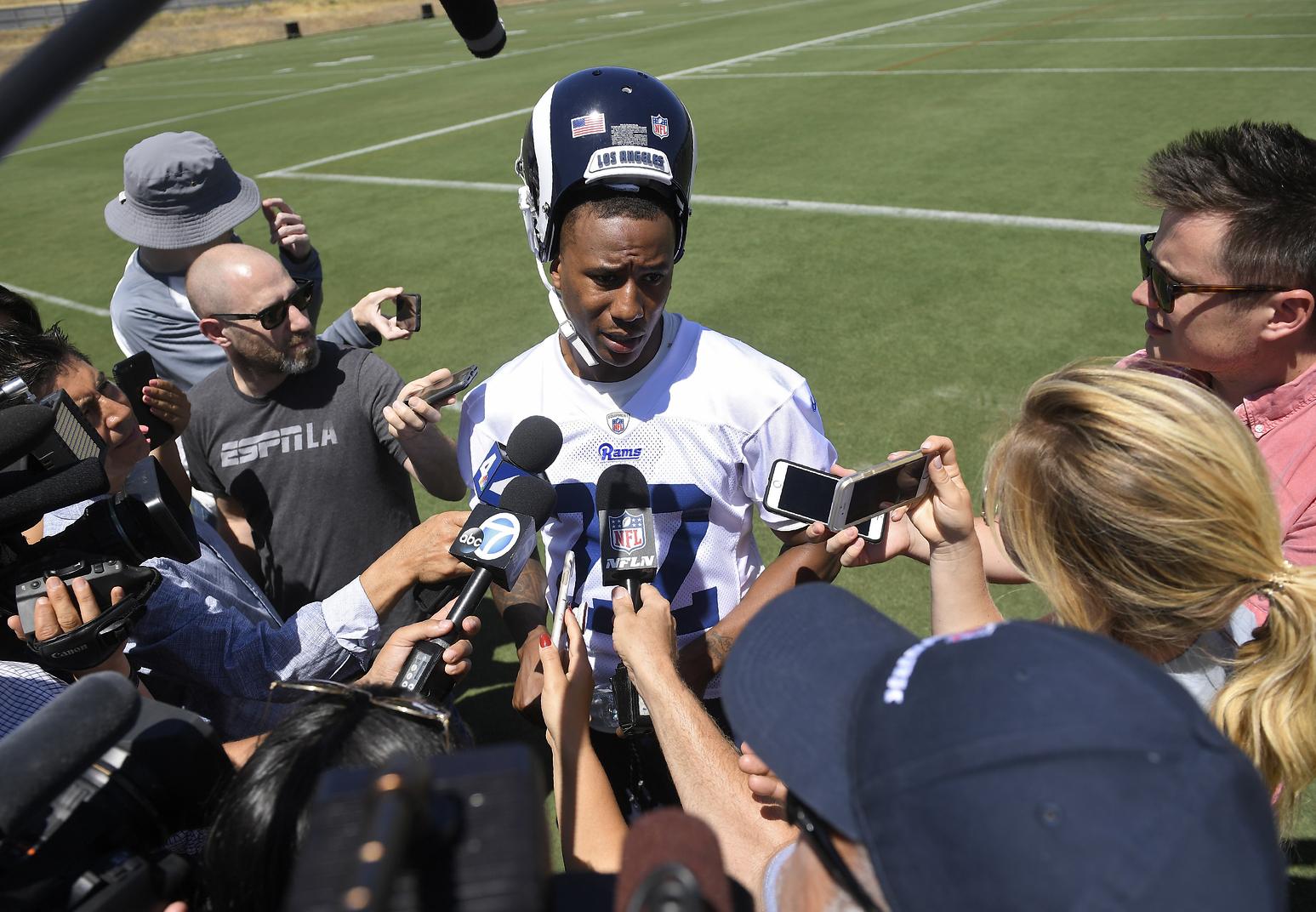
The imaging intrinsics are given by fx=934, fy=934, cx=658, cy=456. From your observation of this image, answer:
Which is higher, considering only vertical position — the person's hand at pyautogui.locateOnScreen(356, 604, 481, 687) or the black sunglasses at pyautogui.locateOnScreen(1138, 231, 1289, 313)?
the black sunglasses at pyautogui.locateOnScreen(1138, 231, 1289, 313)

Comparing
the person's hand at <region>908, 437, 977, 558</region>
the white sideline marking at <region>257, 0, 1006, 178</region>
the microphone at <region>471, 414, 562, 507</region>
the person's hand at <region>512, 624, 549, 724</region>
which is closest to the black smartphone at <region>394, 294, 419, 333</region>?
the microphone at <region>471, 414, 562, 507</region>

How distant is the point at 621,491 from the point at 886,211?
318 inches

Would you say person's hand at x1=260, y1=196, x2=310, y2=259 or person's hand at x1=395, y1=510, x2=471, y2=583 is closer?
person's hand at x1=395, y1=510, x2=471, y2=583

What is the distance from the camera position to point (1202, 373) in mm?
2887

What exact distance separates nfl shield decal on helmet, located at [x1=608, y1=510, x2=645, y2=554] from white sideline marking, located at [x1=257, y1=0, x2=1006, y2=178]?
8701 mm

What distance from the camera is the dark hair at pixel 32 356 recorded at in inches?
105

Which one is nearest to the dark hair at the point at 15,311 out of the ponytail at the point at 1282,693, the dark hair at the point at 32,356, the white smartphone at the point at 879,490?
the dark hair at the point at 32,356

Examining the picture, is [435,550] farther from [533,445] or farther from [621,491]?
[621,491]

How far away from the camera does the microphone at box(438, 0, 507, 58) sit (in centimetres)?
166

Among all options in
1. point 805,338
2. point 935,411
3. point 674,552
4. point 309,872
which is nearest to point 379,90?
point 805,338

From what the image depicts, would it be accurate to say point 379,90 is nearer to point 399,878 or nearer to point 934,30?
point 934,30

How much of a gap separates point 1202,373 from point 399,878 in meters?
2.83

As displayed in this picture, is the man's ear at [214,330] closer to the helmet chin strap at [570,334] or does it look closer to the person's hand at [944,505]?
the helmet chin strap at [570,334]

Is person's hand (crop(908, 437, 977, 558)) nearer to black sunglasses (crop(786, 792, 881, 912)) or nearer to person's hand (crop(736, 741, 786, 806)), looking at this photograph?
person's hand (crop(736, 741, 786, 806))
